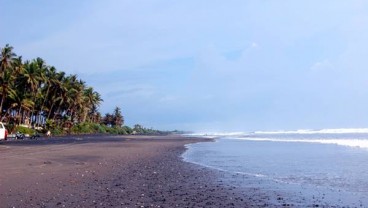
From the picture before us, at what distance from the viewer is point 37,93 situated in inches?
3583

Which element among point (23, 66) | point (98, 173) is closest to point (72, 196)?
point (98, 173)

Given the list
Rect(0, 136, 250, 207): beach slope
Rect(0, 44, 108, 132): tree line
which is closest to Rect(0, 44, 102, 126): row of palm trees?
Rect(0, 44, 108, 132): tree line

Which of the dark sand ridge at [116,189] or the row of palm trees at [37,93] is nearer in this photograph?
the dark sand ridge at [116,189]

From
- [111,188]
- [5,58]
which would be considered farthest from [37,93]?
[111,188]

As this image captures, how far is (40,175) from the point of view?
16.3m

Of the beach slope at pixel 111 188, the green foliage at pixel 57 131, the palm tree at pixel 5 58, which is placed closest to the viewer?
the beach slope at pixel 111 188

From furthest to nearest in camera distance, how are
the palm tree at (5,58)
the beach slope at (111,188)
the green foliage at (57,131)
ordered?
the green foliage at (57,131)
the palm tree at (5,58)
the beach slope at (111,188)

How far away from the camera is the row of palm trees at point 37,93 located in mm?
76875

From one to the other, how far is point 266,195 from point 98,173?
7.71 metres

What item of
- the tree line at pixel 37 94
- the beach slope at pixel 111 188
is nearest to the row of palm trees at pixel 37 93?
the tree line at pixel 37 94

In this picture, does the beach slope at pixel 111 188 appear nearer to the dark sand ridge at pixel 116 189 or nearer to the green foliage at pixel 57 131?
the dark sand ridge at pixel 116 189

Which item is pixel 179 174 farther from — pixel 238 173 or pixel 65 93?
pixel 65 93

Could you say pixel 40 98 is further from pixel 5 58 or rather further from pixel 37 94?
pixel 5 58

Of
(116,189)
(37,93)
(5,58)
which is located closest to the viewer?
(116,189)
